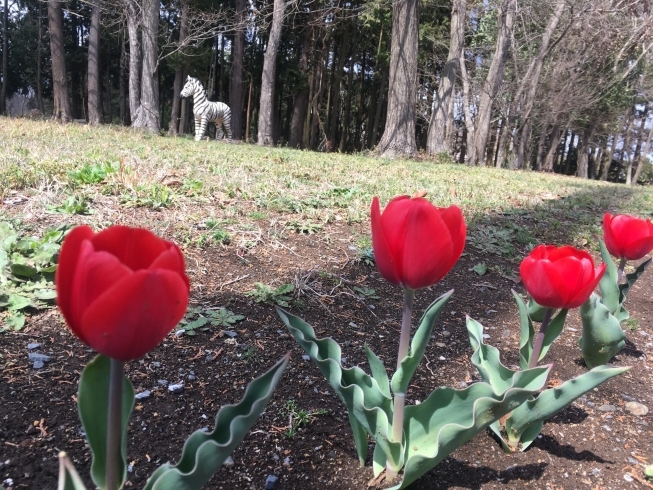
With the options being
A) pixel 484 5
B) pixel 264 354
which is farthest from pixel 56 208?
pixel 484 5

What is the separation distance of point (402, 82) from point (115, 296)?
32.4ft

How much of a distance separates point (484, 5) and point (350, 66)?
22.6 ft

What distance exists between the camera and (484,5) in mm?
16391

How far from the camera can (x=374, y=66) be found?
23.2 m

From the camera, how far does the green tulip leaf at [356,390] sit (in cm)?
97

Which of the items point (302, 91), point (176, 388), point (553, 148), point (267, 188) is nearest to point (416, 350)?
point (176, 388)

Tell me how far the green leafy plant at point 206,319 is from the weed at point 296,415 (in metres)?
0.53

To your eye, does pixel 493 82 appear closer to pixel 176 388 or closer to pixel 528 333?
pixel 528 333

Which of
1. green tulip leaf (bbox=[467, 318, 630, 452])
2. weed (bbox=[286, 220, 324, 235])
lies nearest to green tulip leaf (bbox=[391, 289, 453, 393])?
green tulip leaf (bbox=[467, 318, 630, 452])

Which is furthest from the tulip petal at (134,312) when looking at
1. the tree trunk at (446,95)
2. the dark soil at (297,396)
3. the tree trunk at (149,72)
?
the tree trunk at (149,72)

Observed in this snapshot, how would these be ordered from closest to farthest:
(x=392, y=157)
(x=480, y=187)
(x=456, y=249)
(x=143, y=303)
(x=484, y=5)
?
(x=143, y=303), (x=456, y=249), (x=480, y=187), (x=392, y=157), (x=484, y=5)

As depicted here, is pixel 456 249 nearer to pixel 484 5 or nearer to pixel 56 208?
pixel 56 208

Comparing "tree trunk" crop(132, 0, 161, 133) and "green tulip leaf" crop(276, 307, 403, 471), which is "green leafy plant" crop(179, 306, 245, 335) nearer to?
"green tulip leaf" crop(276, 307, 403, 471)

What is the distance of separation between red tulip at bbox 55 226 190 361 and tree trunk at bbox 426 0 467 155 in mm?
11154
